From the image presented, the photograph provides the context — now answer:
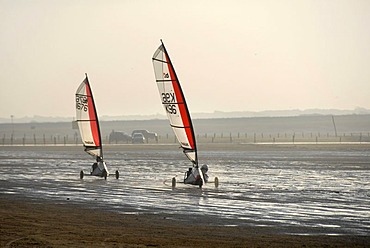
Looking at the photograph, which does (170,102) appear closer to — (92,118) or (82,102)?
(92,118)

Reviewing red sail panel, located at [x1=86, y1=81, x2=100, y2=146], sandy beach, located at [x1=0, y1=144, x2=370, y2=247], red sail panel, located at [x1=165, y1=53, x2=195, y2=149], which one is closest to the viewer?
sandy beach, located at [x1=0, y1=144, x2=370, y2=247]

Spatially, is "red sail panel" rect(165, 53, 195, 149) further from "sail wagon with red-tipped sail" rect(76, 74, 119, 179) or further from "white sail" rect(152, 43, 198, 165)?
"sail wagon with red-tipped sail" rect(76, 74, 119, 179)

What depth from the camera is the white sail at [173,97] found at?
1359 inches

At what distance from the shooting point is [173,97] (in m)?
34.8

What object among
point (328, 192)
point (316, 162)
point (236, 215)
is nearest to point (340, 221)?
point (236, 215)

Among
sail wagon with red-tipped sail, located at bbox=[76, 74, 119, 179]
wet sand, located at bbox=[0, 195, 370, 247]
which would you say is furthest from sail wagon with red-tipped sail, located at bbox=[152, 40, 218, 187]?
wet sand, located at bbox=[0, 195, 370, 247]

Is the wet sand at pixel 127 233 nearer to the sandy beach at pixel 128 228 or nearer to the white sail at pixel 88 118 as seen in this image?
the sandy beach at pixel 128 228

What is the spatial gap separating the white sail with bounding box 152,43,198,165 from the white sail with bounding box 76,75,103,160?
845 cm

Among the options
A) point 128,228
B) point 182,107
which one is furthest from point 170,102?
point 128,228

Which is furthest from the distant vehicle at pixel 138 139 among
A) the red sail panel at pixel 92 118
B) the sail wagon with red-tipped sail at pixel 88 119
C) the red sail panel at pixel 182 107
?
the red sail panel at pixel 182 107

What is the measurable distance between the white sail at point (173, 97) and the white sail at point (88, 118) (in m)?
8.45

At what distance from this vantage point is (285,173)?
42625 millimetres

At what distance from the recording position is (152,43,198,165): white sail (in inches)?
1359

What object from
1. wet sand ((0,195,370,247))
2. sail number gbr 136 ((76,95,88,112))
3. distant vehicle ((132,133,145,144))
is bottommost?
wet sand ((0,195,370,247))
